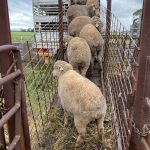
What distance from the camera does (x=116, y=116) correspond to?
3.36 metres

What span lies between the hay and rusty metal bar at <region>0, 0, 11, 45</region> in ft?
5.58

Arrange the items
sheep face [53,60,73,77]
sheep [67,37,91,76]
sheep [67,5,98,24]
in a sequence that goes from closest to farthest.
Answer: sheep face [53,60,73,77] < sheep [67,37,91,76] < sheep [67,5,98,24]

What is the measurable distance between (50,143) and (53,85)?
1671 mm

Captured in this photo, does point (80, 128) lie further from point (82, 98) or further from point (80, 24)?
point (80, 24)

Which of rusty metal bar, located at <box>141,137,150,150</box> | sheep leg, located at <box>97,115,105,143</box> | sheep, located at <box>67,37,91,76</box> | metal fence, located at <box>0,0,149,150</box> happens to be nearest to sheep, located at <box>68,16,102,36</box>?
metal fence, located at <box>0,0,149,150</box>

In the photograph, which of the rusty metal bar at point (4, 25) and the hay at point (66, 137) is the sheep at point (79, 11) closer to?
the hay at point (66, 137)

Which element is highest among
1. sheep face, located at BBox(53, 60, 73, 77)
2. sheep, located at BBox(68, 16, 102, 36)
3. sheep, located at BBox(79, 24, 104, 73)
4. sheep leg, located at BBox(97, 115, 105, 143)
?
sheep, located at BBox(68, 16, 102, 36)

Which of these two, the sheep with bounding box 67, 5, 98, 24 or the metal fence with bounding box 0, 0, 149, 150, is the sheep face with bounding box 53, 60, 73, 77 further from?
the sheep with bounding box 67, 5, 98, 24

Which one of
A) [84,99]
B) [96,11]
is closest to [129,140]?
[84,99]

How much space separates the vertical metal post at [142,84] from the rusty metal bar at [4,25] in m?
0.87

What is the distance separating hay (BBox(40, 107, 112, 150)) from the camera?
10.3 feet

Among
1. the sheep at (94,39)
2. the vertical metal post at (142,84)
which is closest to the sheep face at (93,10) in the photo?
the sheep at (94,39)

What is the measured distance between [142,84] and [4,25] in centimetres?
98

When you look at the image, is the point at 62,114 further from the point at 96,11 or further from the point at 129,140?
the point at 96,11
